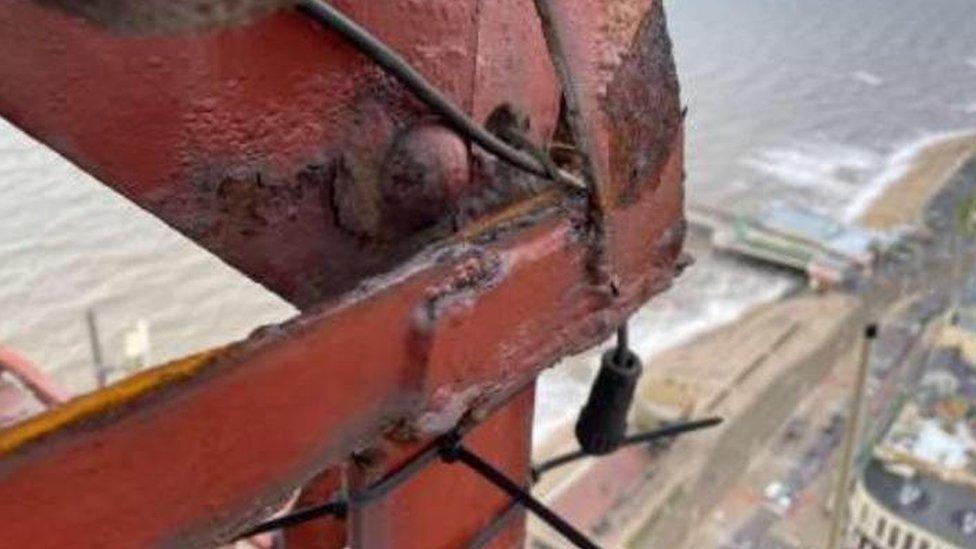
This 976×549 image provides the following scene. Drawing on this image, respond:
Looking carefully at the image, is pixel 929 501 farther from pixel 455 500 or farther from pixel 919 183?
pixel 455 500

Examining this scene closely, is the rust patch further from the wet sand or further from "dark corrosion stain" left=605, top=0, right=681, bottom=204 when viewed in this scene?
the wet sand

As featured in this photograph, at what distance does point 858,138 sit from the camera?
99.0 feet

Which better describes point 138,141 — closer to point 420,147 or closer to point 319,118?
point 319,118

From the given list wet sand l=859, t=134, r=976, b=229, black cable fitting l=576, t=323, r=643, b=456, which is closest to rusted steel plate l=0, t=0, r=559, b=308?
black cable fitting l=576, t=323, r=643, b=456

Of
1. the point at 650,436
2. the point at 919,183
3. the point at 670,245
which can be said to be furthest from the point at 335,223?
the point at 919,183

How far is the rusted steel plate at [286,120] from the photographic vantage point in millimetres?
899

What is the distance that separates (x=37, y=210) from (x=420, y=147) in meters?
14.7

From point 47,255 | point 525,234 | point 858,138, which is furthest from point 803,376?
point 525,234

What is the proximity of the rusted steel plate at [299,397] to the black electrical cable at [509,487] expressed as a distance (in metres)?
0.15

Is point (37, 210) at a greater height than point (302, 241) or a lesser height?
lesser

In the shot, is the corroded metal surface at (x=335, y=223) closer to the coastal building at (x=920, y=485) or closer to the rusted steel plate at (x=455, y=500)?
the rusted steel plate at (x=455, y=500)

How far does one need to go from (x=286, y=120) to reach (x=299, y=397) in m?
0.26

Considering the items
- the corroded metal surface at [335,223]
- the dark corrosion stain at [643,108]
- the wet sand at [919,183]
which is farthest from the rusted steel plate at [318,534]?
the wet sand at [919,183]

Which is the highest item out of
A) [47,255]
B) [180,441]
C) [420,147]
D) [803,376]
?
[420,147]
